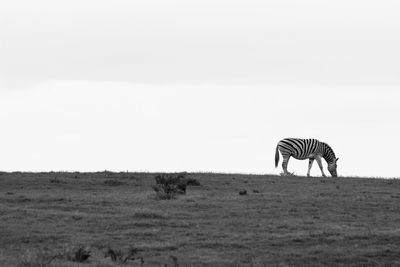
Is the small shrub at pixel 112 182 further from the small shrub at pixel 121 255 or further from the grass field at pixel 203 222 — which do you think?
the small shrub at pixel 121 255

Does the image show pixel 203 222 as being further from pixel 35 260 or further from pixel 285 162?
pixel 285 162

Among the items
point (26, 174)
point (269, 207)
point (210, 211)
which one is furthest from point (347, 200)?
point (26, 174)

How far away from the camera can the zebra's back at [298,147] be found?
44.4m

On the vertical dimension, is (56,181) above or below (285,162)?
below

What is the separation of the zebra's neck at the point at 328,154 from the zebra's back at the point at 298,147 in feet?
1.76

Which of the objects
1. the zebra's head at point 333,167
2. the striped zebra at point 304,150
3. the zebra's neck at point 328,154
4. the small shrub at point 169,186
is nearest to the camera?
the small shrub at point 169,186

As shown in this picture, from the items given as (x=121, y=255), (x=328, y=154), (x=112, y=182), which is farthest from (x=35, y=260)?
(x=328, y=154)

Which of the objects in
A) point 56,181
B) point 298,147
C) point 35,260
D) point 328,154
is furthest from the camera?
point 328,154

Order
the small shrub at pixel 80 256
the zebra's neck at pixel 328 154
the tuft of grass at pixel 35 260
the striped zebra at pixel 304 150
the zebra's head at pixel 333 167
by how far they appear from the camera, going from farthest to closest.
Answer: the zebra's head at pixel 333 167 → the zebra's neck at pixel 328 154 → the striped zebra at pixel 304 150 → the small shrub at pixel 80 256 → the tuft of grass at pixel 35 260

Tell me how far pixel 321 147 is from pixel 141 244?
24.3 metres

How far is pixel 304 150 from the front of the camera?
44.7 metres

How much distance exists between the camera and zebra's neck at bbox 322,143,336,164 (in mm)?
45531

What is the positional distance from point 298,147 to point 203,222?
19769mm

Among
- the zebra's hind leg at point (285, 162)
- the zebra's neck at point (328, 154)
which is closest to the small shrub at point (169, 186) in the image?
the zebra's hind leg at point (285, 162)
